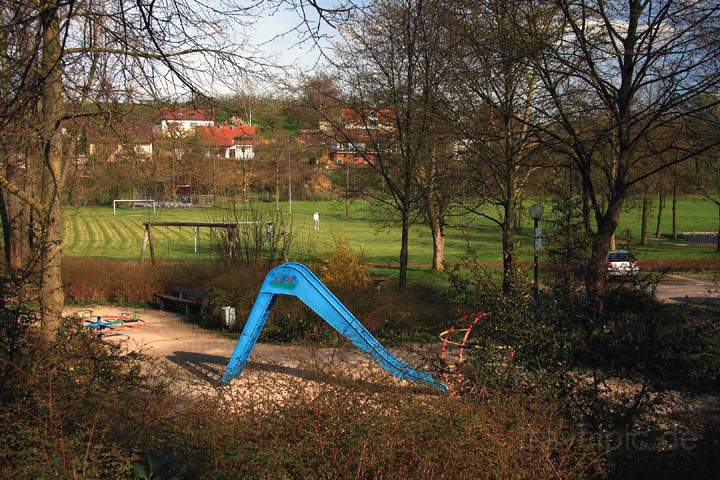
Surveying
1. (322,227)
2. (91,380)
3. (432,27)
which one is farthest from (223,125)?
(322,227)

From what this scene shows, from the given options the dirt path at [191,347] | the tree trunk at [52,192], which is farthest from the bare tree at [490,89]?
the tree trunk at [52,192]

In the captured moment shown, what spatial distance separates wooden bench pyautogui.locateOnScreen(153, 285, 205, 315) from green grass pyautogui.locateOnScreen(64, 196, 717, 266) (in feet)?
9.66

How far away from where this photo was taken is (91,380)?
19.0 feet

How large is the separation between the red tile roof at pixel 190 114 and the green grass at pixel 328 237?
43.5 ft

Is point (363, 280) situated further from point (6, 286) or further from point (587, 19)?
point (6, 286)

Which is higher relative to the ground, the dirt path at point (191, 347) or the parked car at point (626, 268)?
the parked car at point (626, 268)

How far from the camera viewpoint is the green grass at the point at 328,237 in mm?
38625

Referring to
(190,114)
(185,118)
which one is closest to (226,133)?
(185,118)

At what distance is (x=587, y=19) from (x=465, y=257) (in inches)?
285

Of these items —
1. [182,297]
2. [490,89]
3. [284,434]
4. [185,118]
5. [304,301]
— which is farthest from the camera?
[182,297]

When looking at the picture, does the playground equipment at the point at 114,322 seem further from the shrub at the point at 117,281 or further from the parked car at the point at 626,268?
the parked car at the point at 626,268

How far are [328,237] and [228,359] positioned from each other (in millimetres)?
39007

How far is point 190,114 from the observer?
8453 millimetres

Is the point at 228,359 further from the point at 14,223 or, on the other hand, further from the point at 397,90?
the point at 397,90
